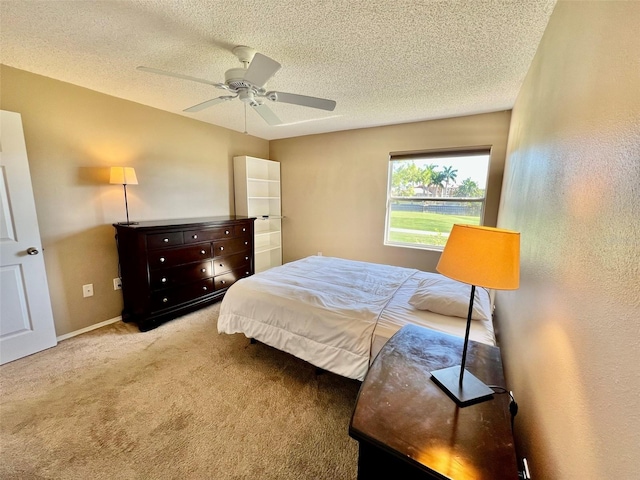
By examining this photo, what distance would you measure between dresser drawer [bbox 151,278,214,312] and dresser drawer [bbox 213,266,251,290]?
0.09 metres

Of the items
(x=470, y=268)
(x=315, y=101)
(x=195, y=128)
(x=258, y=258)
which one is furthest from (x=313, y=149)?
(x=470, y=268)

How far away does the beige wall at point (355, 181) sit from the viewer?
310cm

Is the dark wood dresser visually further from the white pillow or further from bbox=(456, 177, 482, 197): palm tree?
bbox=(456, 177, 482, 197): palm tree

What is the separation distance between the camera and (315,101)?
189 cm

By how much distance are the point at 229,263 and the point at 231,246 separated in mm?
233

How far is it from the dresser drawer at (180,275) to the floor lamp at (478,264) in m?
2.73

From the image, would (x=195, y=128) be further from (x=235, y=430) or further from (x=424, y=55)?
(x=235, y=430)

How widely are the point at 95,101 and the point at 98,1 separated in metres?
1.58

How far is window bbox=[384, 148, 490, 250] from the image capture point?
321cm

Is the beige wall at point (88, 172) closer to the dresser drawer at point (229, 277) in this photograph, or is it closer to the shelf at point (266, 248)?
the dresser drawer at point (229, 277)

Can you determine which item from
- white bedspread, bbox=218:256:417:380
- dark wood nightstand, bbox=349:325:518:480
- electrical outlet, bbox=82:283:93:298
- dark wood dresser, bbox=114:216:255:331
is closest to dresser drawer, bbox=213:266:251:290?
dark wood dresser, bbox=114:216:255:331

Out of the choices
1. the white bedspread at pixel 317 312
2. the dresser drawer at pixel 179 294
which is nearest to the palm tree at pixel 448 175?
the white bedspread at pixel 317 312

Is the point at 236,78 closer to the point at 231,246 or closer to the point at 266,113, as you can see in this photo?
the point at 266,113

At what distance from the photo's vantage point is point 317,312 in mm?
1829
